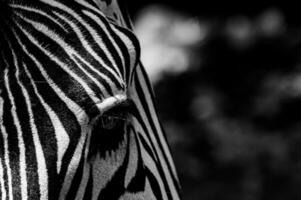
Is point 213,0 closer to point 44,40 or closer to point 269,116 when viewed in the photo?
point 269,116

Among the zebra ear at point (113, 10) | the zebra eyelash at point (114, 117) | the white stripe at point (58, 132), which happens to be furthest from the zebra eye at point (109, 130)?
the zebra ear at point (113, 10)

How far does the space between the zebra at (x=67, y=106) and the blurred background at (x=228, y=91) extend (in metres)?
6.65

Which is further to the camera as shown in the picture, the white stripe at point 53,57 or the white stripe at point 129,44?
the white stripe at point 129,44

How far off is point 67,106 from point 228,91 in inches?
319

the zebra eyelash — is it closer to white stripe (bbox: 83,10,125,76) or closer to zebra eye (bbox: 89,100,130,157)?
zebra eye (bbox: 89,100,130,157)

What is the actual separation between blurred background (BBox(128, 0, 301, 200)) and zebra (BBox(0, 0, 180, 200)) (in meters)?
6.65

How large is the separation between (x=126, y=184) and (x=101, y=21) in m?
0.54

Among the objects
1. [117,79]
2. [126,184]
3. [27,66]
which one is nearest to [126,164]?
[126,184]

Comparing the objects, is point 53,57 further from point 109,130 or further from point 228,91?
point 228,91

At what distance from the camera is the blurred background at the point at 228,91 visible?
9398mm

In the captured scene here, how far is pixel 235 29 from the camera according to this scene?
422 inches

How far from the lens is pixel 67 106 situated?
2.34 m

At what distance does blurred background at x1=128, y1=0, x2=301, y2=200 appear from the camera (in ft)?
30.8

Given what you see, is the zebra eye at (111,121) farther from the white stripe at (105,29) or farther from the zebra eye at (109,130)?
the white stripe at (105,29)
